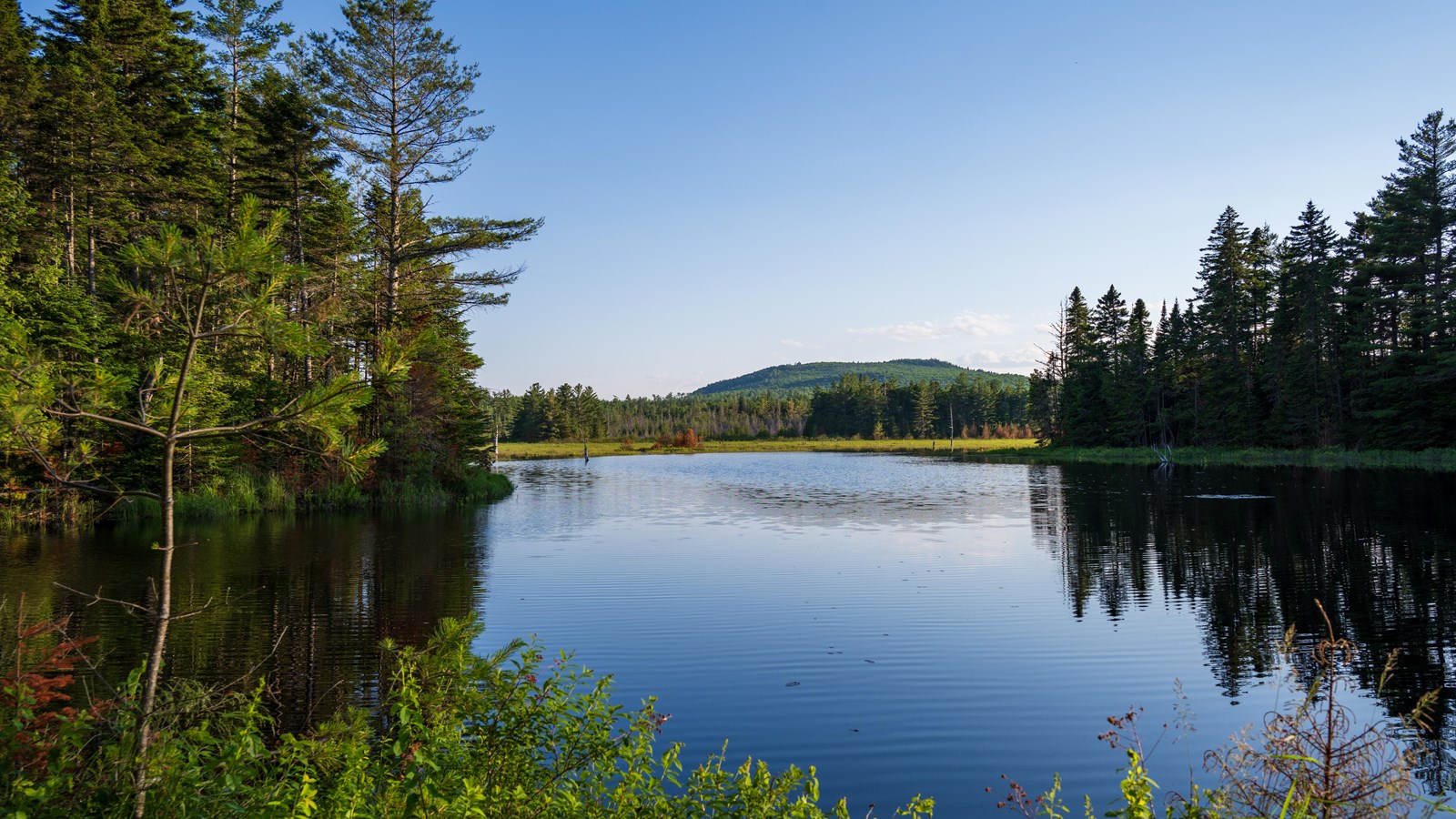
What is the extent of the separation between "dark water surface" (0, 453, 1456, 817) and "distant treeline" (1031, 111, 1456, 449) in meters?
24.4

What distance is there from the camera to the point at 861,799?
563 cm

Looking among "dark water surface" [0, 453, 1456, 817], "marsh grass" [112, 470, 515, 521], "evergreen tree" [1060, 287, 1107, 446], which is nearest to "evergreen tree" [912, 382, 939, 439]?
"evergreen tree" [1060, 287, 1107, 446]

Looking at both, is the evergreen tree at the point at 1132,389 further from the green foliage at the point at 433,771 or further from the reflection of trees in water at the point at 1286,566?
the green foliage at the point at 433,771

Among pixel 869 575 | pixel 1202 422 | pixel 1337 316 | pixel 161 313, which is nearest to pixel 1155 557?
pixel 869 575

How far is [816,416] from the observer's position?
456 ft

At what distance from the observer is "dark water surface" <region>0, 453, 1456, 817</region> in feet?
22.9

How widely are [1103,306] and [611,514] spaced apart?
57101mm

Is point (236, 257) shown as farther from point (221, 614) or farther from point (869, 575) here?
point (869, 575)

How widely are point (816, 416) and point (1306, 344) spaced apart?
93708 millimetres

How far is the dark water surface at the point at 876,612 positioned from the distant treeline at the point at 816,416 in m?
89.2

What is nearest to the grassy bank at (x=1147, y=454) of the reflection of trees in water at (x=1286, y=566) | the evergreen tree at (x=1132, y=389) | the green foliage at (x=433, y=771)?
the evergreen tree at (x=1132, y=389)

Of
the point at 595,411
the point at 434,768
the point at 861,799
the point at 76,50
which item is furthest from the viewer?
the point at 595,411

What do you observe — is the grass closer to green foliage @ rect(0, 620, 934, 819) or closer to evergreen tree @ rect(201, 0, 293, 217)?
evergreen tree @ rect(201, 0, 293, 217)

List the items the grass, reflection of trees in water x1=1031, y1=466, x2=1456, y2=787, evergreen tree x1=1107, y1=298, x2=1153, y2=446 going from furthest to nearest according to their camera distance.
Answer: the grass, evergreen tree x1=1107, y1=298, x2=1153, y2=446, reflection of trees in water x1=1031, y1=466, x2=1456, y2=787
